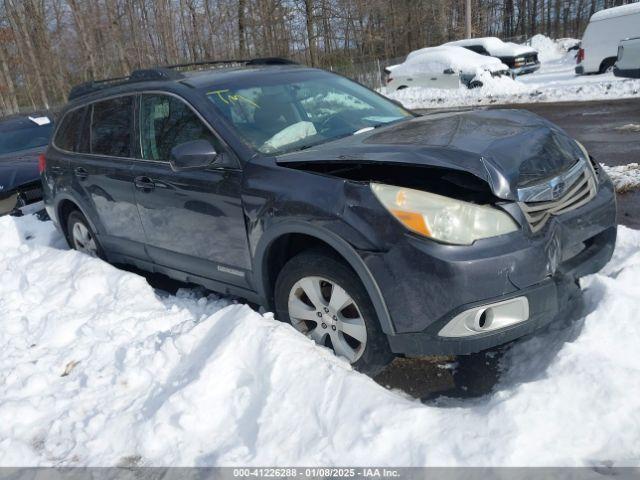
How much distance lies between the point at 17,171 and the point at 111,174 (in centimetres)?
347

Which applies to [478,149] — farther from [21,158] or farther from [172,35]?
[172,35]

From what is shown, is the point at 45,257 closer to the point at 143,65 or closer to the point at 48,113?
the point at 48,113

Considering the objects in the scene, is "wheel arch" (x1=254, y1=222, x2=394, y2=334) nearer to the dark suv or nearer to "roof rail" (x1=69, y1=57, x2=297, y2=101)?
the dark suv

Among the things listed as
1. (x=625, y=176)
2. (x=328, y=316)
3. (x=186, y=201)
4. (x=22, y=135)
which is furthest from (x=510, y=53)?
(x=328, y=316)

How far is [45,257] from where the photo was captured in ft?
17.4

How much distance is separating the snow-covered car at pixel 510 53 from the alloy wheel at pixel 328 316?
19.1m

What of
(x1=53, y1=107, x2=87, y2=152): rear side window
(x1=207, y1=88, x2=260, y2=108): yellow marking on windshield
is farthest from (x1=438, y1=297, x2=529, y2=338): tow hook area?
(x1=53, y1=107, x2=87, y2=152): rear side window

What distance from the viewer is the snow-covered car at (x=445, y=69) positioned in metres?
17.5

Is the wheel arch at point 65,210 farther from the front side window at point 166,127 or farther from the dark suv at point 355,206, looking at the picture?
the front side window at point 166,127

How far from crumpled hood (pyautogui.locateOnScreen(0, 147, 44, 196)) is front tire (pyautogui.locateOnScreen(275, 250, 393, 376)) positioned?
5121 millimetres

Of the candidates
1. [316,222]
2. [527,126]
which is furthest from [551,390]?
[527,126]

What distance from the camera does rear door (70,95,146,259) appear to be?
4.35 m

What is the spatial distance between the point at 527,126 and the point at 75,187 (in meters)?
3.89

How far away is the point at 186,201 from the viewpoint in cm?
375
